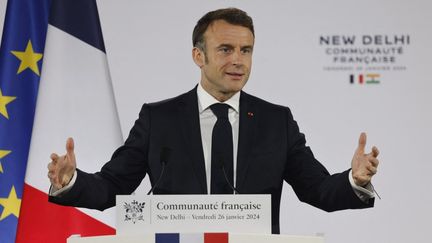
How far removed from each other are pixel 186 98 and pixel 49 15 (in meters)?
1.51

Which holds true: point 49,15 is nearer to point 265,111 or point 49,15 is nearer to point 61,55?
point 61,55

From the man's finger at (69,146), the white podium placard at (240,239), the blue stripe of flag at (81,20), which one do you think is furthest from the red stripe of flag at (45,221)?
the white podium placard at (240,239)

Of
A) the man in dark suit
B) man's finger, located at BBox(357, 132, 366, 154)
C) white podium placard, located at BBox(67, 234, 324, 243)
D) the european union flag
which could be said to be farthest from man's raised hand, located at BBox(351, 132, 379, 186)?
the european union flag

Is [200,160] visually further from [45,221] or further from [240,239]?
[45,221]

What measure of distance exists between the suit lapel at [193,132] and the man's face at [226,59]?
0.10 meters

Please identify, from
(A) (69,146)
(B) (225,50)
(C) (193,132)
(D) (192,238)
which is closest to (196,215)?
(D) (192,238)

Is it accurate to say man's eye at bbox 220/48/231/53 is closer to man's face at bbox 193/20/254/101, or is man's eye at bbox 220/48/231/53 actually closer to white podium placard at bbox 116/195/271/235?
man's face at bbox 193/20/254/101

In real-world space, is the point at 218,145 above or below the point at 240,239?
above

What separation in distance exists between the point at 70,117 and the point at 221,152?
1489mm

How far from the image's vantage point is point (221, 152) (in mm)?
2912

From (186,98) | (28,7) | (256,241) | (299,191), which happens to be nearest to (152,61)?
(28,7)

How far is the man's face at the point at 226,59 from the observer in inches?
118

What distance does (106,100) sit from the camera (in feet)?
13.7

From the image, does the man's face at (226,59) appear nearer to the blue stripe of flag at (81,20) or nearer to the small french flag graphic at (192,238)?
the small french flag graphic at (192,238)
